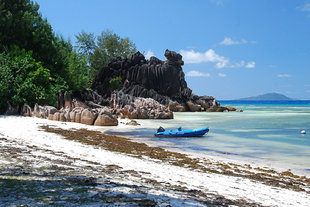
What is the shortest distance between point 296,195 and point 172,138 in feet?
38.2

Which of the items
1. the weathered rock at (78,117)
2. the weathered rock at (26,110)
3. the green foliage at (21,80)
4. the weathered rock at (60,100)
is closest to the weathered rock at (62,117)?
the weathered rock at (78,117)

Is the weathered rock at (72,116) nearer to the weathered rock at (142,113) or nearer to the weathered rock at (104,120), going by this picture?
the weathered rock at (104,120)

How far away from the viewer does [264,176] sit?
864cm

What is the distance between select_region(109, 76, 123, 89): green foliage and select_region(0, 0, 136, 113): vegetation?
18.0 m

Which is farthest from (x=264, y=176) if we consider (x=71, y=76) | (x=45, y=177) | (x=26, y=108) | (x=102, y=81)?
(x=102, y=81)

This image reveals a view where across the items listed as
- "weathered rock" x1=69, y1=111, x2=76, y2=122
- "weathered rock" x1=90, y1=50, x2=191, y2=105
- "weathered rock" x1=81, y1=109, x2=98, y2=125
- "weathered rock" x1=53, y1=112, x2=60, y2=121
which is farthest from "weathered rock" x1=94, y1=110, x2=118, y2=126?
"weathered rock" x1=90, y1=50, x2=191, y2=105

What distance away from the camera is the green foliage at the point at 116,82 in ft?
202

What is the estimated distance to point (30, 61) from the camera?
27.5m

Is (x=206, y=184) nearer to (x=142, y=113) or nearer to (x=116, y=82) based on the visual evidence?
(x=142, y=113)

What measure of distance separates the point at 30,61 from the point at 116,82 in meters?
34.5

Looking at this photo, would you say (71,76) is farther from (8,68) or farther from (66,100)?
(8,68)

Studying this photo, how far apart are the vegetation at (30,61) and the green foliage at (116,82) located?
18.0 metres

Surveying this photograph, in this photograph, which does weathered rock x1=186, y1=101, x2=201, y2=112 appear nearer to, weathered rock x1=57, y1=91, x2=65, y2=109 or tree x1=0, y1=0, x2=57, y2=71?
tree x1=0, y1=0, x2=57, y2=71

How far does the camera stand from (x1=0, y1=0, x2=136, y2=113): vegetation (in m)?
25.5
